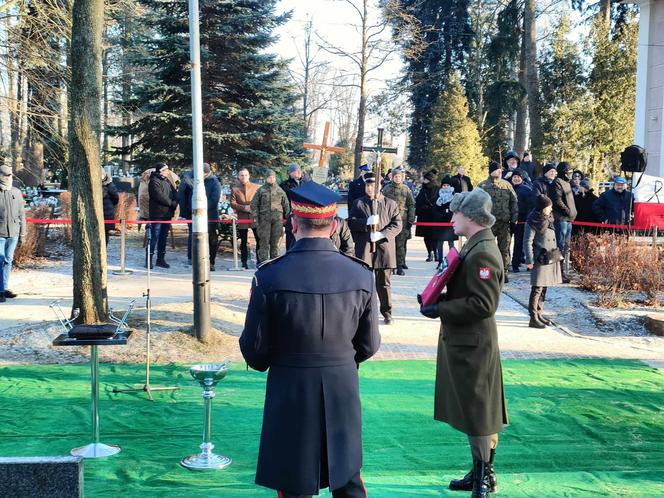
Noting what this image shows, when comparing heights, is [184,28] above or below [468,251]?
above

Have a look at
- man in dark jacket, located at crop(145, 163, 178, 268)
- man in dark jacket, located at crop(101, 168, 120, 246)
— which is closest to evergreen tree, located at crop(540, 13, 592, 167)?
man in dark jacket, located at crop(145, 163, 178, 268)

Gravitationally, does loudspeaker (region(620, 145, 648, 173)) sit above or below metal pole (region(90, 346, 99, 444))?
above

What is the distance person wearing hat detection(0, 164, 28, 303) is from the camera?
11875mm

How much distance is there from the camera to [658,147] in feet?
70.3

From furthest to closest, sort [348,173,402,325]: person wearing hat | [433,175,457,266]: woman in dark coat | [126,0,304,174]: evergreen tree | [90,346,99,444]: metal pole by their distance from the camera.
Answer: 1. [126,0,304,174]: evergreen tree
2. [433,175,457,266]: woman in dark coat
3. [348,173,402,325]: person wearing hat
4. [90,346,99,444]: metal pole

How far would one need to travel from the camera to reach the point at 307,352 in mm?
3578

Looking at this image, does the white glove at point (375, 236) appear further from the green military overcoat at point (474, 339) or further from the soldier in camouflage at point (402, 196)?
the green military overcoat at point (474, 339)

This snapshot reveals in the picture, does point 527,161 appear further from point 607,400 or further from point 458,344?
point 458,344

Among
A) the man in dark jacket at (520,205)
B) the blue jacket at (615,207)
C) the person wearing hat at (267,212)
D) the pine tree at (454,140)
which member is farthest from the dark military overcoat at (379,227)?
the pine tree at (454,140)

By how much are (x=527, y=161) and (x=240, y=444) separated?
52.0ft

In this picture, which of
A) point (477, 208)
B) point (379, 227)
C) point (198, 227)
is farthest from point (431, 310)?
point (379, 227)

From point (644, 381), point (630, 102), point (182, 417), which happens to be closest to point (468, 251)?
point (182, 417)

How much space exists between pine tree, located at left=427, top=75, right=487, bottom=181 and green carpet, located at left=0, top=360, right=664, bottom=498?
25651 mm

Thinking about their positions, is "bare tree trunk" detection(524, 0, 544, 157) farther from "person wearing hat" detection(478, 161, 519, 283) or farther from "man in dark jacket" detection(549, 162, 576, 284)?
"person wearing hat" detection(478, 161, 519, 283)
